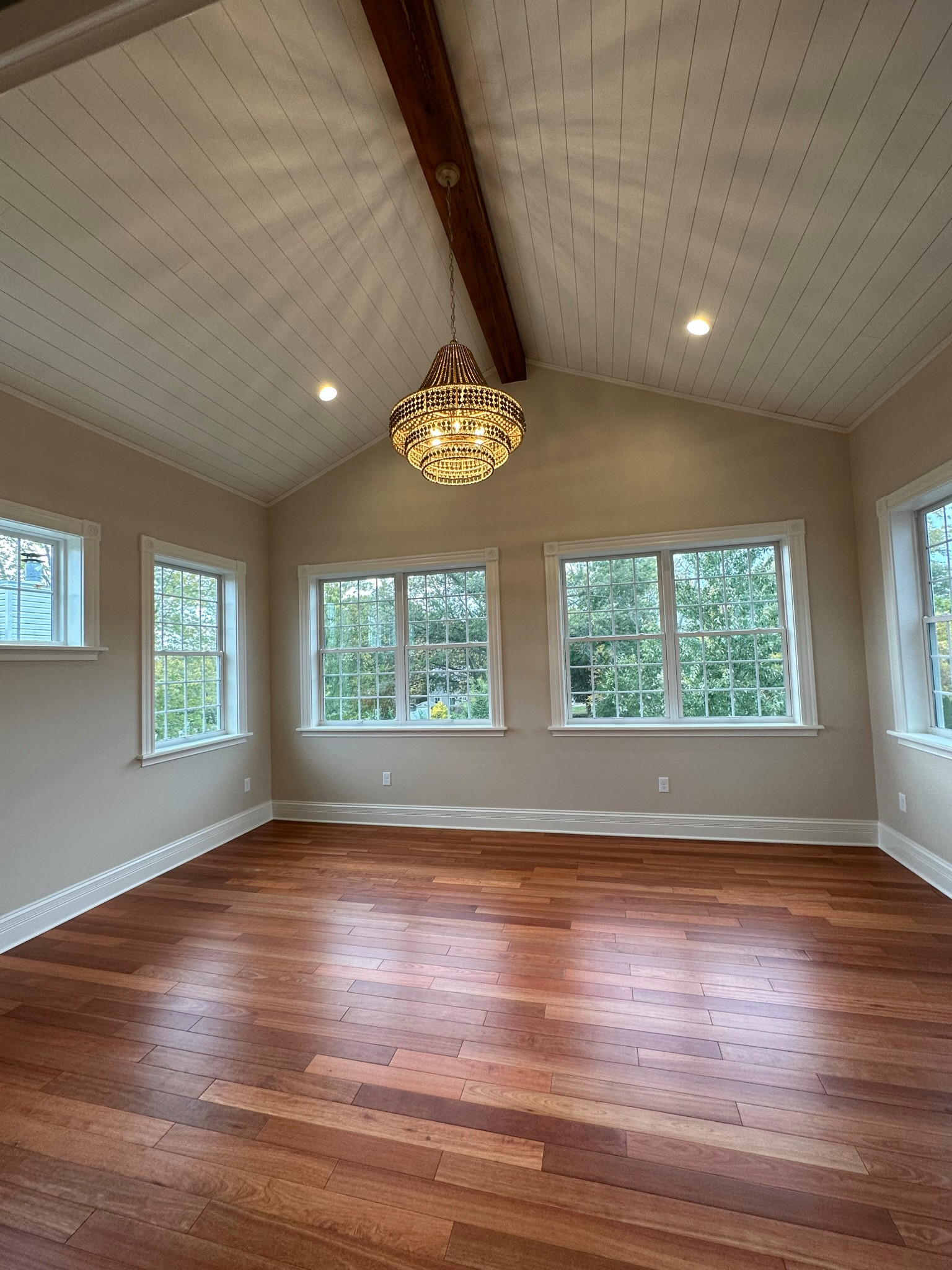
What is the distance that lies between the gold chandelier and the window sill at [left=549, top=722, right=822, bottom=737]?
2234 millimetres

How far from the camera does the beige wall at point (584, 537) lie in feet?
12.8

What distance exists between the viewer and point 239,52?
204 cm

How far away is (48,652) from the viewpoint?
120 inches

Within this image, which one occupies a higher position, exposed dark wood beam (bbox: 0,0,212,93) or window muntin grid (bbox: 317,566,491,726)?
exposed dark wood beam (bbox: 0,0,212,93)

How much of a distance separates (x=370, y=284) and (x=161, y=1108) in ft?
12.5

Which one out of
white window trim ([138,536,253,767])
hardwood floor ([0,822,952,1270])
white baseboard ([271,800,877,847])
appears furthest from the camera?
white baseboard ([271,800,877,847])

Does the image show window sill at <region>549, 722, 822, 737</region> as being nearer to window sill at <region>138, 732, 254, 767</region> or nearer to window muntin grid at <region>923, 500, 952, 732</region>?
window muntin grid at <region>923, 500, 952, 732</region>

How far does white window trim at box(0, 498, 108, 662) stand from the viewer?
9.55 ft

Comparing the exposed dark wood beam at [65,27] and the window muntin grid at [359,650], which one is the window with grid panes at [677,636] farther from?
the exposed dark wood beam at [65,27]

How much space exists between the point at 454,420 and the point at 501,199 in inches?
53.9

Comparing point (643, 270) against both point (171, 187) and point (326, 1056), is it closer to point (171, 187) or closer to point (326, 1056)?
point (171, 187)

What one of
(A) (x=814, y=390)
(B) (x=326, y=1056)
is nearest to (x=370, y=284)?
(A) (x=814, y=390)

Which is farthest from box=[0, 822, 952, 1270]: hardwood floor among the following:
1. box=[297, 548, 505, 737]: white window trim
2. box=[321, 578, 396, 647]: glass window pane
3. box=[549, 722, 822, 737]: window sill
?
box=[321, 578, 396, 647]: glass window pane

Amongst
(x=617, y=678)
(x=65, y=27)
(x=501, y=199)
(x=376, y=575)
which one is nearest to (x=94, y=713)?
(x=376, y=575)
